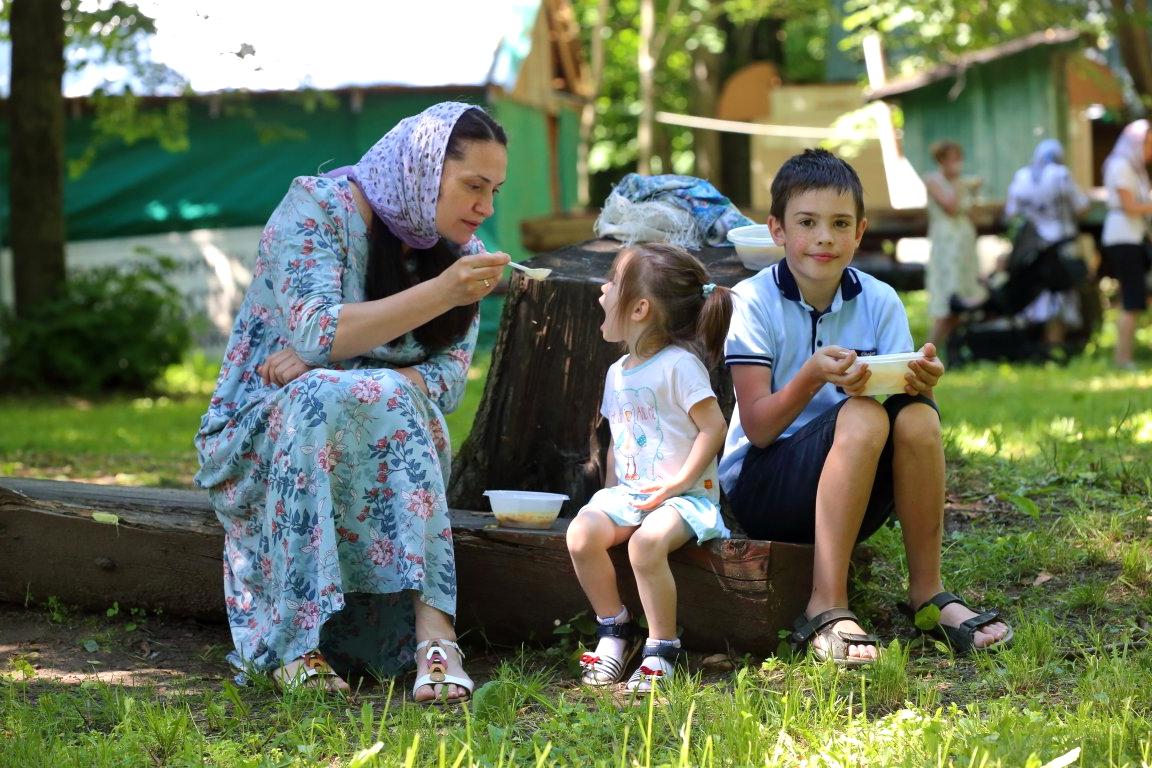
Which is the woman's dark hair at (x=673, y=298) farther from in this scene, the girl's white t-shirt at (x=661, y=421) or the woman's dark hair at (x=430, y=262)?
the woman's dark hair at (x=430, y=262)

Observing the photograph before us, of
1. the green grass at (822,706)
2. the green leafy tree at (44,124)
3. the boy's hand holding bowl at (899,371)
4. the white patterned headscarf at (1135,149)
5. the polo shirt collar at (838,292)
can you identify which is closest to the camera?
the green grass at (822,706)

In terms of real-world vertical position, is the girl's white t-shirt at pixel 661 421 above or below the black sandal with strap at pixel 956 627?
above

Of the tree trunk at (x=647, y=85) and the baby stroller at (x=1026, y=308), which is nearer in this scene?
the baby stroller at (x=1026, y=308)

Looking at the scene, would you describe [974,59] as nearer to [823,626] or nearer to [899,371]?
[899,371]

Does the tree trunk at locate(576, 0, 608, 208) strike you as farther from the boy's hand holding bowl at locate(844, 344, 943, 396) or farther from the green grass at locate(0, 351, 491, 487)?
the boy's hand holding bowl at locate(844, 344, 943, 396)

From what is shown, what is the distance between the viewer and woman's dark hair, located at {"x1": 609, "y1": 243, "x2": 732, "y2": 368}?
3.49 meters

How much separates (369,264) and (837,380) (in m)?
1.30

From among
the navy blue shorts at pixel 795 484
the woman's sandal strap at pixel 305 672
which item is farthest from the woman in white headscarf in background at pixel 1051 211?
the woman's sandal strap at pixel 305 672

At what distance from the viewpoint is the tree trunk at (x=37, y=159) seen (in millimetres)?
10578

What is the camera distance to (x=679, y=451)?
342cm

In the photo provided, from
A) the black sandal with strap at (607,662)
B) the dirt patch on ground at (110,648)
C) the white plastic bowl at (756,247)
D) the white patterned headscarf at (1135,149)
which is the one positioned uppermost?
the white patterned headscarf at (1135,149)

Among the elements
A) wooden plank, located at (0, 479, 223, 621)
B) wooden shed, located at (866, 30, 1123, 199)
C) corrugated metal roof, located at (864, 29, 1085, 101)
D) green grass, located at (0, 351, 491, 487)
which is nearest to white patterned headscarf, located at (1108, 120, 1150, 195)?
corrugated metal roof, located at (864, 29, 1085, 101)

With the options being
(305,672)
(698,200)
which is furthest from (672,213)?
(305,672)

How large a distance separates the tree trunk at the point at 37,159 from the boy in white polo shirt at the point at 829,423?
8.58 metres
